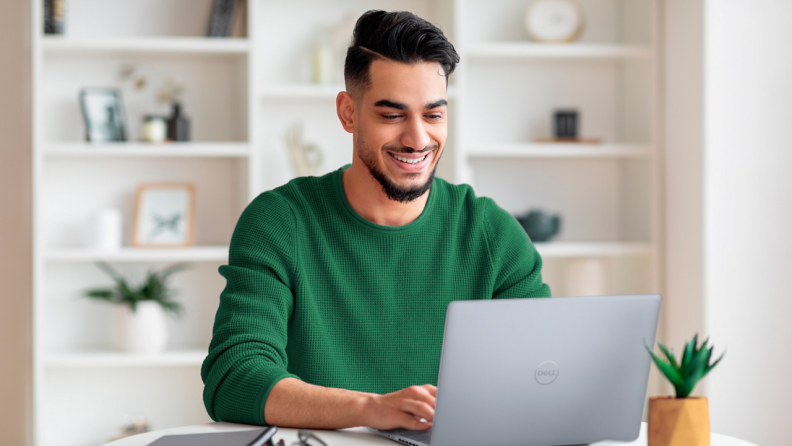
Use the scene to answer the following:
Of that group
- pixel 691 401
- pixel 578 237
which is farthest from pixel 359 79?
pixel 578 237

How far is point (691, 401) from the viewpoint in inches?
38.5

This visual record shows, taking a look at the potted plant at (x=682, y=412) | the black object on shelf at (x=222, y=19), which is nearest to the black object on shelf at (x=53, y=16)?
the black object on shelf at (x=222, y=19)

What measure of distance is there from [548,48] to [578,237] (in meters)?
0.79

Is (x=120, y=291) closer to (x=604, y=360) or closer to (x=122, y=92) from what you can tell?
(x=122, y=92)

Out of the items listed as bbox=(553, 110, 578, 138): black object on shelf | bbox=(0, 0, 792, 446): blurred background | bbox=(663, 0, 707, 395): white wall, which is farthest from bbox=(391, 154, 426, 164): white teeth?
bbox=(553, 110, 578, 138): black object on shelf

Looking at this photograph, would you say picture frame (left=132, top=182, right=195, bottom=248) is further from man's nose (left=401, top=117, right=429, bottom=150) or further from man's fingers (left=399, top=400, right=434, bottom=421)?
man's fingers (left=399, top=400, right=434, bottom=421)

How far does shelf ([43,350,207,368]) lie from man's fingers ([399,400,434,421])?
1.78m

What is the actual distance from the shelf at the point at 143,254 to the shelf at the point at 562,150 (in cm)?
101

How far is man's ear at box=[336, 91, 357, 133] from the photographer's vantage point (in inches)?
62.6

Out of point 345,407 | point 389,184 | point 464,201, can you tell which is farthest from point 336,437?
point 464,201

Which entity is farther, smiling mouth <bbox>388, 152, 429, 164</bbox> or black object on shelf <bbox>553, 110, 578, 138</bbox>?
black object on shelf <bbox>553, 110, 578, 138</bbox>

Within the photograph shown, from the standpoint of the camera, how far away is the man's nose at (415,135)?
1470mm

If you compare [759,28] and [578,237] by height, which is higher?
[759,28]

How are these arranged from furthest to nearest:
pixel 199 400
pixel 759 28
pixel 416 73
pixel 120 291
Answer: pixel 199 400
pixel 120 291
pixel 759 28
pixel 416 73
